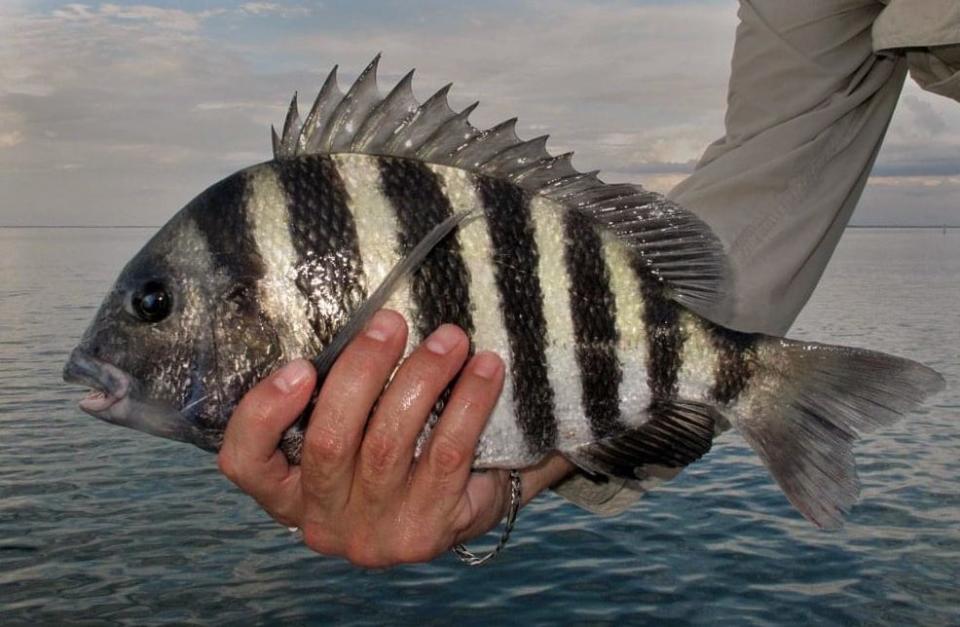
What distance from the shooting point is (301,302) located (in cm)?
256

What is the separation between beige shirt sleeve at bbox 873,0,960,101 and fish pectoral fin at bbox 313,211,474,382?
1.93 meters

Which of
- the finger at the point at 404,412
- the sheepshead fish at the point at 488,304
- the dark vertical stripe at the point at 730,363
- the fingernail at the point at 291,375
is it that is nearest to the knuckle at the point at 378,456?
the finger at the point at 404,412

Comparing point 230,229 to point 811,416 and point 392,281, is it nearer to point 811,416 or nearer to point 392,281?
point 392,281

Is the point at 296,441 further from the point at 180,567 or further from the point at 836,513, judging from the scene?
the point at 180,567

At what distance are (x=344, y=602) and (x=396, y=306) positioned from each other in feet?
29.2

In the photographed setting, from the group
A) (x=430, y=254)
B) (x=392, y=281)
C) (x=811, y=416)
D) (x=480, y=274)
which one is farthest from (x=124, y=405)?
(x=811, y=416)

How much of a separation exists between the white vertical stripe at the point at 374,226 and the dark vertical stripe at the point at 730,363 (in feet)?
2.93

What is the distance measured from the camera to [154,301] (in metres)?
2.70

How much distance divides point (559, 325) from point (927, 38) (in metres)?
1.88

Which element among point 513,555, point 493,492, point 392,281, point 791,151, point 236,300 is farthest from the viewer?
point 513,555

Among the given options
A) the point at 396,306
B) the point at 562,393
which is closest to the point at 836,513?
the point at 562,393

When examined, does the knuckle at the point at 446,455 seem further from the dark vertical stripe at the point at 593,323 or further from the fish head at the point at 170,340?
the fish head at the point at 170,340

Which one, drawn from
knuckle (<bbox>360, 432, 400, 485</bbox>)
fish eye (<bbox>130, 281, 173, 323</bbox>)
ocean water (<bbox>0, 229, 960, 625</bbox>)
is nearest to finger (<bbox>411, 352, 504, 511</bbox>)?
knuckle (<bbox>360, 432, 400, 485</bbox>)

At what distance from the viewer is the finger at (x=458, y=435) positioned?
2.62 meters
